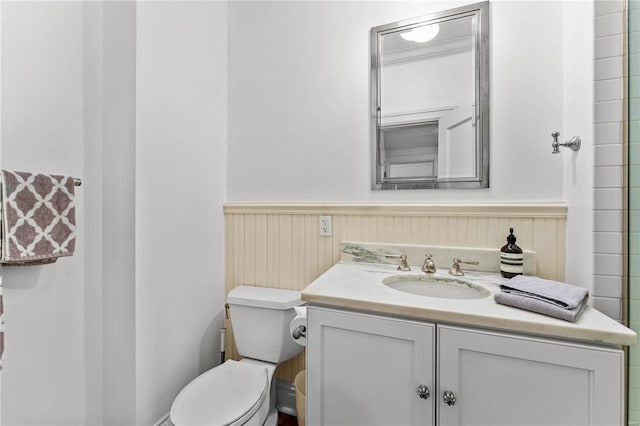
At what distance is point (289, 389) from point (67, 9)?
2.07 meters

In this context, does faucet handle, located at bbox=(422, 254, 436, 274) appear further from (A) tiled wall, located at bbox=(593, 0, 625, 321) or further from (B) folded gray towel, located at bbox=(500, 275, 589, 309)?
(A) tiled wall, located at bbox=(593, 0, 625, 321)

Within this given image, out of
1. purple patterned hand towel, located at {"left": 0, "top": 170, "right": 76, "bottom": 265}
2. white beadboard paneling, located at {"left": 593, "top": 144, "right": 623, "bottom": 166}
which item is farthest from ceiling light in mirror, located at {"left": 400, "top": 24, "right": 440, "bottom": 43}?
purple patterned hand towel, located at {"left": 0, "top": 170, "right": 76, "bottom": 265}

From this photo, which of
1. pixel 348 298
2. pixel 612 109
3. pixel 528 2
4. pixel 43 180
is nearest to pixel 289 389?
pixel 348 298

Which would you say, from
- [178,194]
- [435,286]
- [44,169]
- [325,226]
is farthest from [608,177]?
[44,169]

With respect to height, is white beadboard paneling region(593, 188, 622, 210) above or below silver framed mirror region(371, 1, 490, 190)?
below

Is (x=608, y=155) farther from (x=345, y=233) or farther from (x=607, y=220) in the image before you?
(x=345, y=233)

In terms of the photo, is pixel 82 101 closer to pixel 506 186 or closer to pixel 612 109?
pixel 506 186

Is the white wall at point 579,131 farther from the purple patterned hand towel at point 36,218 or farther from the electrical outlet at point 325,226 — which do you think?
the purple patterned hand towel at point 36,218

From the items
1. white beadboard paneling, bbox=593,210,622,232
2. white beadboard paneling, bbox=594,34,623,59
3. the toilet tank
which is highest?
white beadboard paneling, bbox=594,34,623,59

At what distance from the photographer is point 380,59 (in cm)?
150

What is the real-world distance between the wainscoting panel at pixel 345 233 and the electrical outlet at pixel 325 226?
0.02 m

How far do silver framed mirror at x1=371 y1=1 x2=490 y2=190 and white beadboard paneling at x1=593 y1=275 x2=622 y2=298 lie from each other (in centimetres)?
52

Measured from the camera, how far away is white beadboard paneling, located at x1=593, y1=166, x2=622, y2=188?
0.95 meters

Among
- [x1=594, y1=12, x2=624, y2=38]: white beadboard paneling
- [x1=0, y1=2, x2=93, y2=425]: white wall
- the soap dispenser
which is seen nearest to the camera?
[x1=594, y1=12, x2=624, y2=38]: white beadboard paneling
